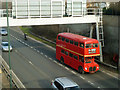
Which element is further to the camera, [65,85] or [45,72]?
[45,72]

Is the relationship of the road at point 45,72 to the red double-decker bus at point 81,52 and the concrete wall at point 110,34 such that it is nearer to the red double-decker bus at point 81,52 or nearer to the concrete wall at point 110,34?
the red double-decker bus at point 81,52

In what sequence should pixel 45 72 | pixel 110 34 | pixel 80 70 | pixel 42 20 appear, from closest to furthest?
pixel 80 70 < pixel 45 72 < pixel 42 20 < pixel 110 34

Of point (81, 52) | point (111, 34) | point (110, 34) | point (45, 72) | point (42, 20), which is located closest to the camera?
point (81, 52)

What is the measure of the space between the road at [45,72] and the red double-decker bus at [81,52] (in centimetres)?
74

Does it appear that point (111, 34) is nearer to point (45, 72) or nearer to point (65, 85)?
point (45, 72)

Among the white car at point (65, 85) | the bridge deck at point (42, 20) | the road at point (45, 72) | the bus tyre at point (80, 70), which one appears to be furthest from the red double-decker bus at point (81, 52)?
the white car at point (65, 85)

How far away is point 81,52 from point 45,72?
4.39 metres

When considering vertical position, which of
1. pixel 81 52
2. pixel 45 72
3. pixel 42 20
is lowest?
pixel 45 72

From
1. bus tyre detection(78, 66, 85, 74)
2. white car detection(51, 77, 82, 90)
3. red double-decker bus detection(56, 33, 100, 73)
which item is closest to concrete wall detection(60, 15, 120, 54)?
red double-decker bus detection(56, 33, 100, 73)

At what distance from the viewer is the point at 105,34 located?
3064 cm

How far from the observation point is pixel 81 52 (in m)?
23.7

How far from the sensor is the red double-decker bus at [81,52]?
23406 millimetres

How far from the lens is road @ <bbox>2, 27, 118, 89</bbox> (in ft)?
69.5

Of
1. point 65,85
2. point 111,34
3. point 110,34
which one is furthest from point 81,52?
point 65,85
